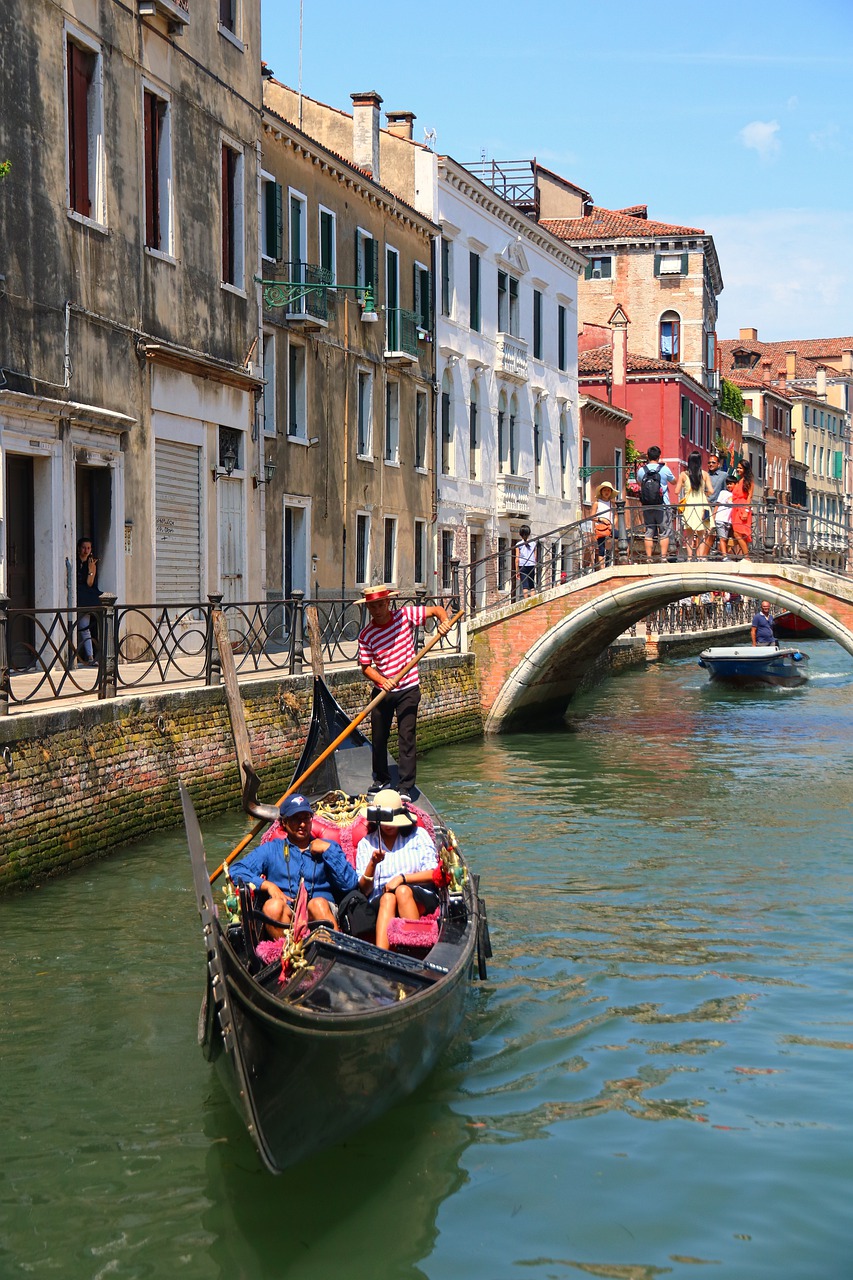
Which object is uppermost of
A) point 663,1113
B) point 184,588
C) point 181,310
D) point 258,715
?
Answer: point 181,310

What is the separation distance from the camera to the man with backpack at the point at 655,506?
54.1 ft

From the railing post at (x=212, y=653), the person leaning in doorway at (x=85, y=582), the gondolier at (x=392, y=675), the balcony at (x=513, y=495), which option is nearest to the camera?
the gondolier at (x=392, y=675)

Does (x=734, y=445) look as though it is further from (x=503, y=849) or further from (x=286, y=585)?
(x=503, y=849)

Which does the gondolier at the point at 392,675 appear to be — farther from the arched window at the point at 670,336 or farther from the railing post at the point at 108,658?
the arched window at the point at 670,336

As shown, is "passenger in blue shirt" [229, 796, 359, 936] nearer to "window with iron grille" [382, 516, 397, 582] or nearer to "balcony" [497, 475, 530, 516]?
"window with iron grille" [382, 516, 397, 582]

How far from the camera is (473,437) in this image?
2348 centimetres

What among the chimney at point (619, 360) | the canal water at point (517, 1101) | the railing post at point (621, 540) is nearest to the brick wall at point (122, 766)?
the canal water at point (517, 1101)

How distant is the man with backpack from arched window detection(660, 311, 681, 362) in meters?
23.0

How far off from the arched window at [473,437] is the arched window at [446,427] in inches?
31.6

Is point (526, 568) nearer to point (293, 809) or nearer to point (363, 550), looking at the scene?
point (363, 550)

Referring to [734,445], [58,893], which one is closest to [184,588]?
[58,893]

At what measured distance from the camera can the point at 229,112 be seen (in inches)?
568

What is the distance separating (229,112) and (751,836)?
26.7 ft

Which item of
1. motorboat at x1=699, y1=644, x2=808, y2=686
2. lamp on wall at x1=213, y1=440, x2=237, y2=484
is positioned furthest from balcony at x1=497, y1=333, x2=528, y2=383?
lamp on wall at x1=213, y1=440, x2=237, y2=484
